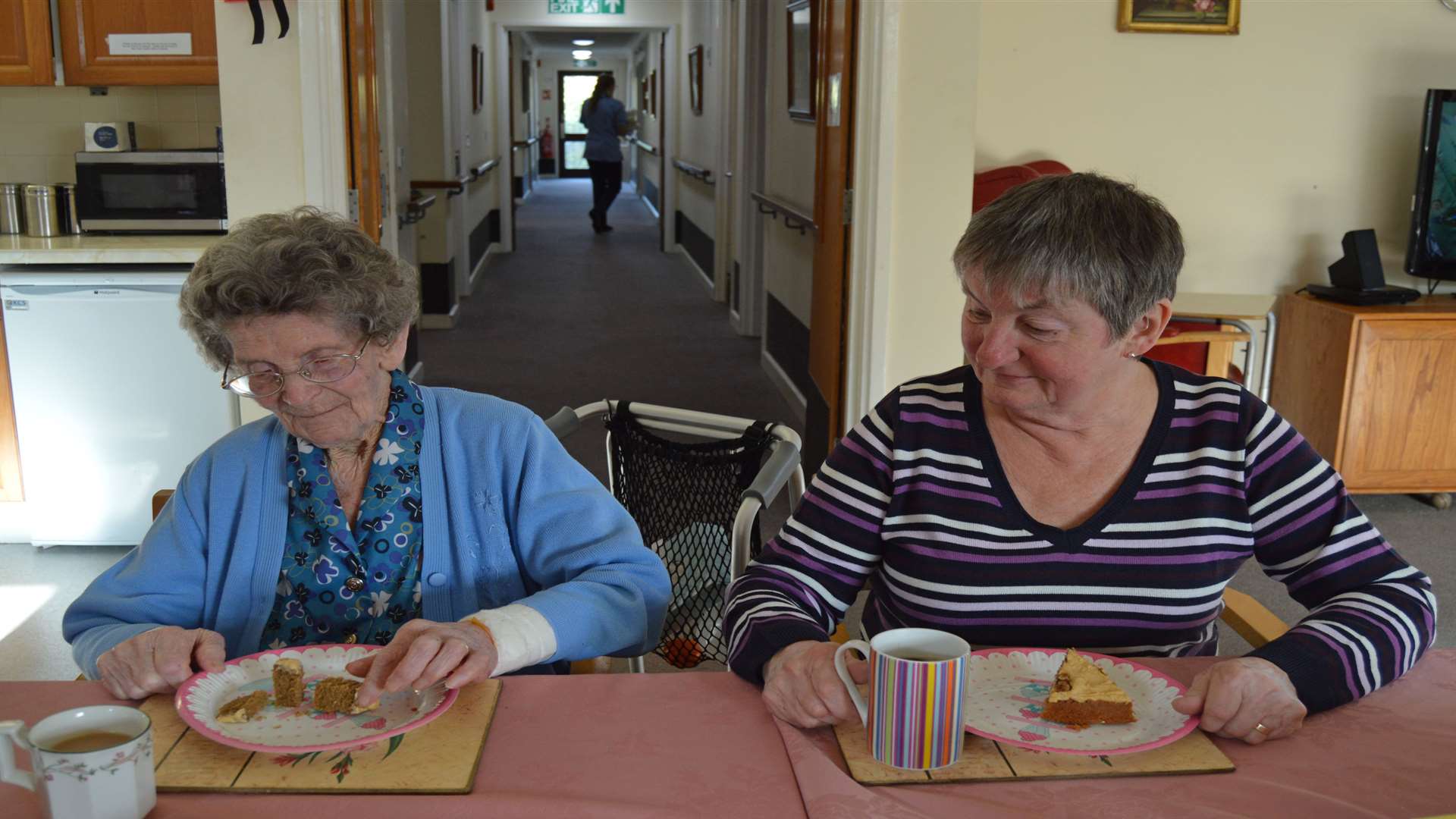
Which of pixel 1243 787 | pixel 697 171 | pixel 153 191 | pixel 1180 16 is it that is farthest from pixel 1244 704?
pixel 697 171

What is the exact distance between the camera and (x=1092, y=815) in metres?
1.04

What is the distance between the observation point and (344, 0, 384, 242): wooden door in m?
3.34

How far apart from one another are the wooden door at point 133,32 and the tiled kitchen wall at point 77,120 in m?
0.36

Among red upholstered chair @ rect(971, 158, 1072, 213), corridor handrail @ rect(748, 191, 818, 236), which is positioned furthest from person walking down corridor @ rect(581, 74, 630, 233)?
red upholstered chair @ rect(971, 158, 1072, 213)

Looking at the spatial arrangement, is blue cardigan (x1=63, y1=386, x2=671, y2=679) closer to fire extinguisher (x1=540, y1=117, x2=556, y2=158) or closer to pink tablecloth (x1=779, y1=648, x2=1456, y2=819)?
pink tablecloth (x1=779, y1=648, x2=1456, y2=819)

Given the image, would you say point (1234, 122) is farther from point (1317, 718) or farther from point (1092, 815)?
point (1092, 815)

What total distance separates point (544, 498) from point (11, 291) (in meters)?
2.70

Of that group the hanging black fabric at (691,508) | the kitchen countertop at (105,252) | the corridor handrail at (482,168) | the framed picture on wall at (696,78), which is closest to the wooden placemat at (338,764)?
the hanging black fabric at (691,508)

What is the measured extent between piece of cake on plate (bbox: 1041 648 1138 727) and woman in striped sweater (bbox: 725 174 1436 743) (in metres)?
0.22

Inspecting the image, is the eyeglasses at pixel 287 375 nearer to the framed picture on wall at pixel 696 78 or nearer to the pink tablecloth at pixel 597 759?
the pink tablecloth at pixel 597 759

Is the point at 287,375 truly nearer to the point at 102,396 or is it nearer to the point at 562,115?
the point at 102,396

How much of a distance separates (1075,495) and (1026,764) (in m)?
0.41

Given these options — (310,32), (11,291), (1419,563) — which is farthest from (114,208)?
(1419,563)

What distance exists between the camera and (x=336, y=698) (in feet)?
3.94
